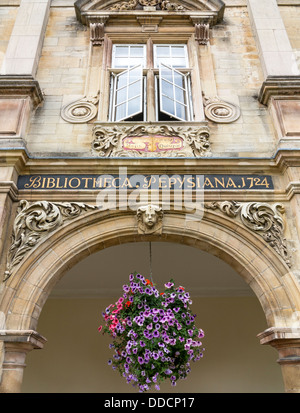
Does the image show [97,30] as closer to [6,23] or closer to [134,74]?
[134,74]

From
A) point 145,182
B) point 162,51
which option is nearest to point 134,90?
point 162,51

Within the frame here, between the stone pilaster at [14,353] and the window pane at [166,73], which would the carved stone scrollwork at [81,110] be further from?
the stone pilaster at [14,353]

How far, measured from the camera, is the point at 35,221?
16.4ft

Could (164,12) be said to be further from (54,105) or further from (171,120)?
(54,105)

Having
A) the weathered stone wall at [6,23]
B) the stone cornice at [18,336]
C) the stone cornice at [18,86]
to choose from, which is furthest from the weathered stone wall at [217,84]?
the stone cornice at [18,336]

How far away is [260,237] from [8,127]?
14.3 feet

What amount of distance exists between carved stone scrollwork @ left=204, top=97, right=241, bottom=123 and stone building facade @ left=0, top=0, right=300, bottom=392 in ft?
0.08

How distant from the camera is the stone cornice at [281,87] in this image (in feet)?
19.7

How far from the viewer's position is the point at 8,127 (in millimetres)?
5648

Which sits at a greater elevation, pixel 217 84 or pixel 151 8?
pixel 151 8

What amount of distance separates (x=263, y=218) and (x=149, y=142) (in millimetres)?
2222

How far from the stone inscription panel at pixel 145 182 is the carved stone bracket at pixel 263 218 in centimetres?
32

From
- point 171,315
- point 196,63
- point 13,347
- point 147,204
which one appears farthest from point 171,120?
point 13,347

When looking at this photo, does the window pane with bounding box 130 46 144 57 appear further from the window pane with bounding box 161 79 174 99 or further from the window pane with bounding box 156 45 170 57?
the window pane with bounding box 161 79 174 99
